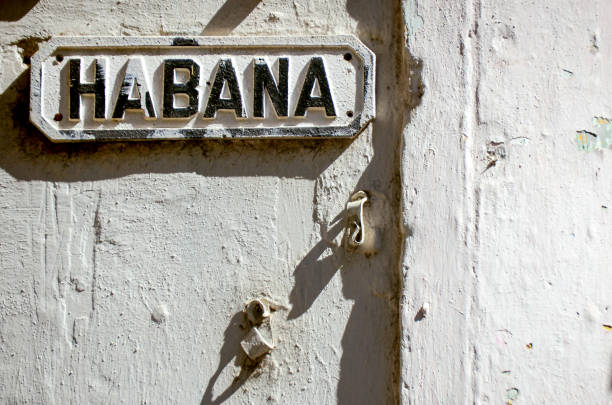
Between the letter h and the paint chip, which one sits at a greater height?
the letter h

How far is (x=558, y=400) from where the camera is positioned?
1390 millimetres

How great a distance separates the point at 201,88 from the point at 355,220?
50 centimetres

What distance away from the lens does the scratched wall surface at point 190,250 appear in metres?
1.42

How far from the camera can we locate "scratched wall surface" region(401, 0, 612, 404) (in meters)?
1.39

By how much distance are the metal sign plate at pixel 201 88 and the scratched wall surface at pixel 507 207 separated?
0.19 m

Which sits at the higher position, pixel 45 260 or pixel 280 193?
pixel 280 193

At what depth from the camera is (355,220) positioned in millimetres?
1458

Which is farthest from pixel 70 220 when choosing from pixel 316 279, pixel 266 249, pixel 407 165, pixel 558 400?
pixel 558 400

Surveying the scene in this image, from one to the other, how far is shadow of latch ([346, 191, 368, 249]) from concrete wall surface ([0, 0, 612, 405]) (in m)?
0.02

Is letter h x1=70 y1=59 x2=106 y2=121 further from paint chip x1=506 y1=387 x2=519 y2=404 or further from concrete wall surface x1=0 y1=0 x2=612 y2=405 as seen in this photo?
paint chip x1=506 y1=387 x2=519 y2=404

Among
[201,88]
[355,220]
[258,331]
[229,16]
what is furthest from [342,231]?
[229,16]

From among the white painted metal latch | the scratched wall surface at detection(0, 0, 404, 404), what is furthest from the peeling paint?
the white painted metal latch

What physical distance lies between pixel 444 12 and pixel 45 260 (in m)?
1.16

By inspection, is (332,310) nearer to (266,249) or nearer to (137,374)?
(266,249)
